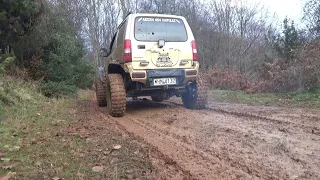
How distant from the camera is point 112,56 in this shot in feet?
25.3

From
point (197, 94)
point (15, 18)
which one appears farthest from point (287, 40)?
point (15, 18)

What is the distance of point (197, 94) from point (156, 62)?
1257mm

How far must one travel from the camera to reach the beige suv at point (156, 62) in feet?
20.4

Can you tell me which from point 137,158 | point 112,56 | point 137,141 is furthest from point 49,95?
point 137,158

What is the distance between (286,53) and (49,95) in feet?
34.7

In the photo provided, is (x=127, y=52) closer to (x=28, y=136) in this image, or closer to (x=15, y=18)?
(x=28, y=136)

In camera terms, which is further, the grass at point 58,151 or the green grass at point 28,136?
the green grass at point 28,136

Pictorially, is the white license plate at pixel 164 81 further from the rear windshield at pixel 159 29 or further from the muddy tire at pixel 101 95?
the muddy tire at pixel 101 95

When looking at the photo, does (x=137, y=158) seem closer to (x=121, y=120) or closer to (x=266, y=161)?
(x=266, y=161)

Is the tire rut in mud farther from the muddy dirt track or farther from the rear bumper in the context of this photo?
the rear bumper

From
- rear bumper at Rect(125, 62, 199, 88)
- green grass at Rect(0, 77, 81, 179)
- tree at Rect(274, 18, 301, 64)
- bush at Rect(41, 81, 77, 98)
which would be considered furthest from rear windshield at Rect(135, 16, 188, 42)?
tree at Rect(274, 18, 301, 64)

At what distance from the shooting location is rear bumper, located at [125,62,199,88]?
20.3ft

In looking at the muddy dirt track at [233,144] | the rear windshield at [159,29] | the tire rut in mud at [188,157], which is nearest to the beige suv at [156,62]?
the rear windshield at [159,29]

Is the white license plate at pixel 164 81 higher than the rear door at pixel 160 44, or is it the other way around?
the rear door at pixel 160 44
